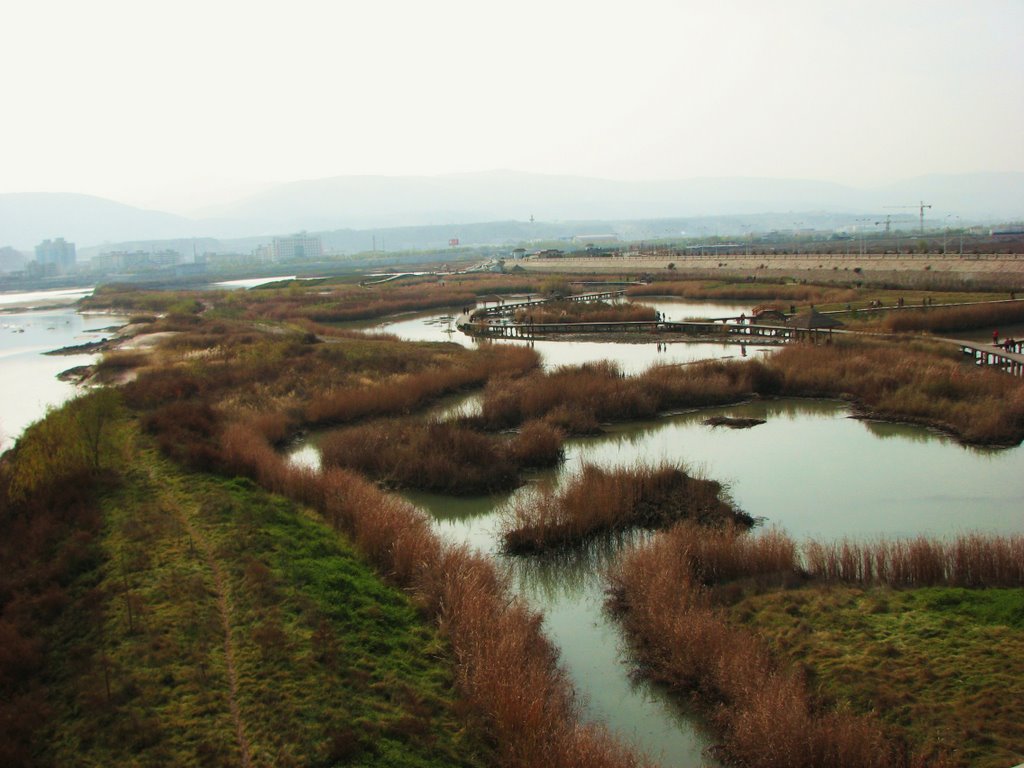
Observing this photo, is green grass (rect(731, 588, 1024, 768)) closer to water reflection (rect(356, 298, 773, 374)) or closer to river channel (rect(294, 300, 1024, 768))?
river channel (rect(294, 300, 1024, 768))

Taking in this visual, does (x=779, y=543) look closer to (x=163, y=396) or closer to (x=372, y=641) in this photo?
(x=372, y=641)

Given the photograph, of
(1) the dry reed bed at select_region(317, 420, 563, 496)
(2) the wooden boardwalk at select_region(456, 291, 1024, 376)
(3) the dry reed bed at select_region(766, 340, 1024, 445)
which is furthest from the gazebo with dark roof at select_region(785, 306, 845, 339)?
(1) the dry reed bed at select_region(317, 420, 563, 496)

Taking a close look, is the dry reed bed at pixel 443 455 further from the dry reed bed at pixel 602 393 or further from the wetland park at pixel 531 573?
the dry reed bed at pixel 602 393

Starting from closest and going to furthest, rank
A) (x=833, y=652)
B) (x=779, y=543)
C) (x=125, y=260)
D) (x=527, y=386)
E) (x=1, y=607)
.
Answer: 1. (x=833, y=652)
2. (x=1, y=607)
3. (x=779, y=543)
4. (x=527, y=386)
5. (x=125, y=260)

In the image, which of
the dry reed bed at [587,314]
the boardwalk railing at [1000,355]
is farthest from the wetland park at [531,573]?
the dry reed bed at [587,314]

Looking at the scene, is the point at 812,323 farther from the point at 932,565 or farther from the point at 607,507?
the point at 932,565

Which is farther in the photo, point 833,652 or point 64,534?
point 64,534

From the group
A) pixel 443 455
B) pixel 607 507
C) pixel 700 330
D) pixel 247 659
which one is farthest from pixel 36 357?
pixel 247 659

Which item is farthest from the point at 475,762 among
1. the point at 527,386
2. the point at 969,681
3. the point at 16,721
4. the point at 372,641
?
the point at 527,386
